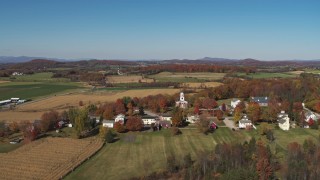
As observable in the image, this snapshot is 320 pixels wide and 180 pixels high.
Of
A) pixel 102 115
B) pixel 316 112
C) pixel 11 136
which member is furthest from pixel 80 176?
pixel 316 112

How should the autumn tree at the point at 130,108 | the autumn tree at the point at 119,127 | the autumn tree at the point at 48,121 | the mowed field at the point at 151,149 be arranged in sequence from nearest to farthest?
1. the mowed field at the point at 151,149
2. the autumn tree at the point at 119,127
3. the autumn tree at the point at 48,121
4. the autumn tree at the point at 130,108

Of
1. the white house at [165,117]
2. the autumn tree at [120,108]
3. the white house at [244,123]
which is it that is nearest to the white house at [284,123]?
the white house at [244,123]

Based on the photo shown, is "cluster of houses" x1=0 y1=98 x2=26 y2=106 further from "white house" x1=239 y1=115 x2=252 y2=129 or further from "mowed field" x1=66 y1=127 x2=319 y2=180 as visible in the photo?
"white house" x1=239 y1=115 x2=252 y2=129

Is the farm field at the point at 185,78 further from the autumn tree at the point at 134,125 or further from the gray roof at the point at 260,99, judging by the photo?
the autumn tree at the point at 134,125

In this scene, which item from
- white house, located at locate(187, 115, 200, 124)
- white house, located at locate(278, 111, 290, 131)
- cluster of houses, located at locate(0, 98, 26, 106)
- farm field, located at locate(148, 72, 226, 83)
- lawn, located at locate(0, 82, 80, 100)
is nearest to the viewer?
white house, located at locate(278, 111, 290, 131)

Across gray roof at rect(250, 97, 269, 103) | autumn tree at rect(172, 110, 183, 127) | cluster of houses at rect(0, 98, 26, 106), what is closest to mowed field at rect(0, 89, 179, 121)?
cluster of houses at rect(0, 98, 26, 106)
